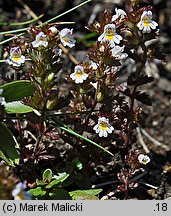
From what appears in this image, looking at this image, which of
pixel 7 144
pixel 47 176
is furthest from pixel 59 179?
pixel 7 144

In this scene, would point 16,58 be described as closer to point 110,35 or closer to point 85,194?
point 110,35

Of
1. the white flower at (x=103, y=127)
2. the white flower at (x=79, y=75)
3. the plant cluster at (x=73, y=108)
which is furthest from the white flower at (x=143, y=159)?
the white flower at (x=79, y=75)

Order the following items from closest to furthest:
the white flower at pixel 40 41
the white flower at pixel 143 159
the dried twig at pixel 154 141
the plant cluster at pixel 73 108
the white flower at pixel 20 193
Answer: the white flower at pixel 20 193
the white flower at pixel 40 41
the plant cluster at pixel 73 108
the white flower at pixel 143 159
the dried twig at pixel 154 141

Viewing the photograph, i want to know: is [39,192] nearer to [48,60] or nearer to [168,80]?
[48,60]

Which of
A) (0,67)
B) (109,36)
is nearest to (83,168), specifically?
(109,36)

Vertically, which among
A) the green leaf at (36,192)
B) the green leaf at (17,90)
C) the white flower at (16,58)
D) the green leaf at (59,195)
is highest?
the white flower at (16,58)

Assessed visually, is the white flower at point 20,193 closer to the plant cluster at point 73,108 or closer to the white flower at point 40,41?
the plant cluster at point 73,108
